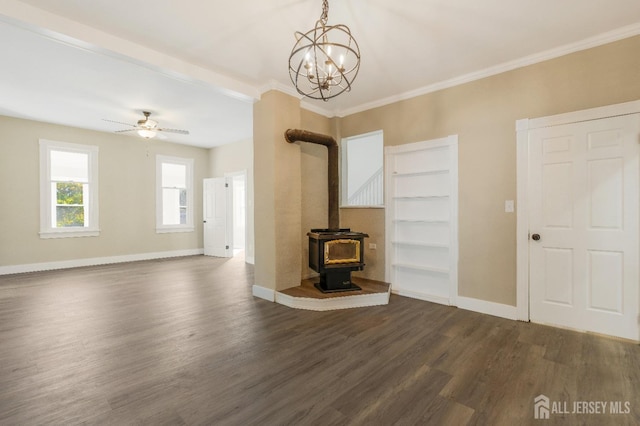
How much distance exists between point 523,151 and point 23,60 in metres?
5.82

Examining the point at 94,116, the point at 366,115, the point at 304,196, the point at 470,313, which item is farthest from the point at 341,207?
the point at 94,116

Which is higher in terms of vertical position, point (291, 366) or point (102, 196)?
point (102, 196)

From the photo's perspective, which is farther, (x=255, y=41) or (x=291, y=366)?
(x=255, y=41)

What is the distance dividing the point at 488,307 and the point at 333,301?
6.05 feet

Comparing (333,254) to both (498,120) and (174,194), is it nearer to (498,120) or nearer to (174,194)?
(498,120)

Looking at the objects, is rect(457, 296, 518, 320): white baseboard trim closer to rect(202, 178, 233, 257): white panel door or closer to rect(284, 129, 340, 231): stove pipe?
rect(284, 129, 340, 231): stove pipe

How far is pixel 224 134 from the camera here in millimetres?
6762

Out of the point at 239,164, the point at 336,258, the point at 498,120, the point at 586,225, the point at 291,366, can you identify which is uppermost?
the point at 239,164

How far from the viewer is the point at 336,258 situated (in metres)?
3.90

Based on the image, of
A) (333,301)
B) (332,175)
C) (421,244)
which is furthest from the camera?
(332,175)

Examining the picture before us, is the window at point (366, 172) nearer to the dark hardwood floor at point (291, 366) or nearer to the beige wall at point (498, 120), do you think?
the beige wall at point (498, 120)

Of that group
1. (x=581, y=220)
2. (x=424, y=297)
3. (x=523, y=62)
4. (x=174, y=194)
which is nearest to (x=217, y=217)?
(x=174, y=194)

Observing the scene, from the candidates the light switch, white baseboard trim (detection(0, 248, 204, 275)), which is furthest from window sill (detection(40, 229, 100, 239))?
the light switch

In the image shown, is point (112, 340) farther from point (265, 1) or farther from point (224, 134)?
point (224, 134)
